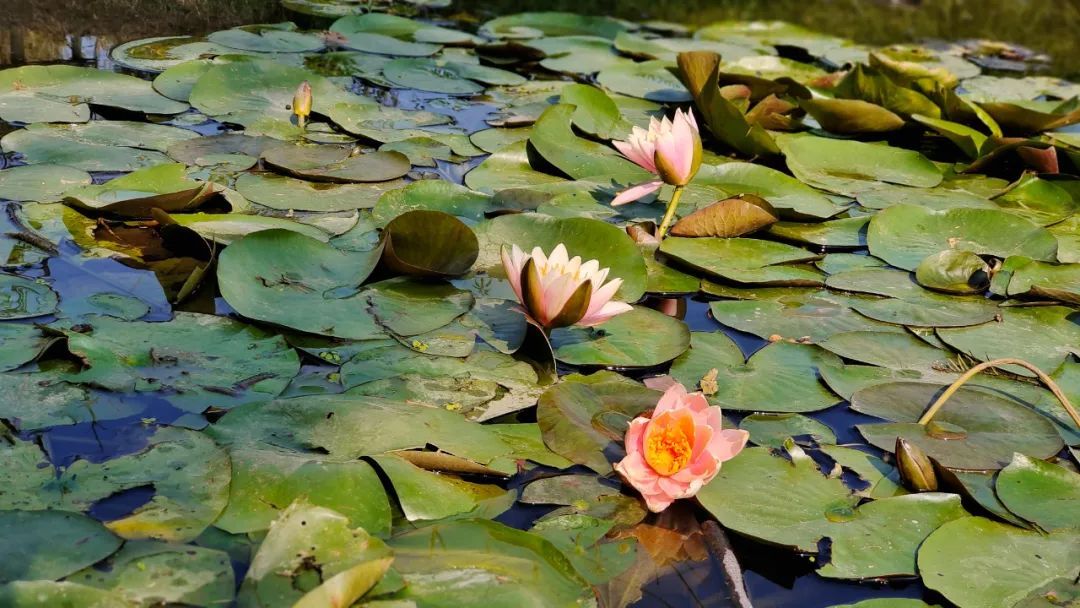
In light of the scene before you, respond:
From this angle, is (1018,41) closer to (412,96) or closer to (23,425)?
(412,96)

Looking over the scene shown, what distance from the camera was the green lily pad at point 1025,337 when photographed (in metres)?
2.35

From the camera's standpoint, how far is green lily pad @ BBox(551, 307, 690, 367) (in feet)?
7.13

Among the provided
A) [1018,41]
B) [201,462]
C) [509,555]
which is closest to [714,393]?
[509,555]

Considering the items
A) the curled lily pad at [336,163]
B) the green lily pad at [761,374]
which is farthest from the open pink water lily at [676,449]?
the curled lily pad at [336,163]

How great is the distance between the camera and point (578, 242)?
2520mm

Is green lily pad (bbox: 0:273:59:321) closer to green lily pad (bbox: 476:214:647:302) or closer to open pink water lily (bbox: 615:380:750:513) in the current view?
green lily pad (bbox: 476:214:647:302)

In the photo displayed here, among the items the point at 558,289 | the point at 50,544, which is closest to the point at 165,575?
the point at 50,544

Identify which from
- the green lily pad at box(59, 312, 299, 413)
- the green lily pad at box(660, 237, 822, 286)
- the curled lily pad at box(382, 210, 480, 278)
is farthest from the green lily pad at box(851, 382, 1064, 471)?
the green lily pad at box(59, 312, 299, 413)

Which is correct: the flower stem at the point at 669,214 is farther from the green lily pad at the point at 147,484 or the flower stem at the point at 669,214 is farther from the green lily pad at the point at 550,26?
the green lily pad at the point at 550,26

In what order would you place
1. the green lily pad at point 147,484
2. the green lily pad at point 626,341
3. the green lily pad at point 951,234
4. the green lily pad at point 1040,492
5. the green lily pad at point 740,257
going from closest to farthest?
the green lily pad at point 147,484 → the green lily pad at point 1040,492 → the green lily pad at point 626,341 → the green lily pad at point 740,257 → the green lily pad at point 951,234

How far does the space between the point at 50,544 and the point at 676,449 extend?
1011mm

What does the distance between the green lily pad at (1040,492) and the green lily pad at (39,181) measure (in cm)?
249

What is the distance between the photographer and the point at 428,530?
5.04 feet

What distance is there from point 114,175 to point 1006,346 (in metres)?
2.59
